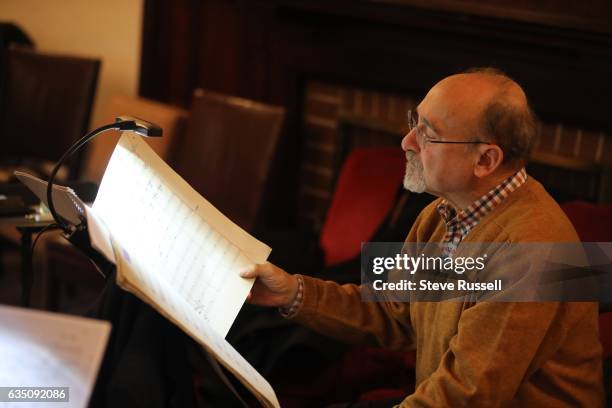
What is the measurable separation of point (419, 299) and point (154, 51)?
90.1 inches

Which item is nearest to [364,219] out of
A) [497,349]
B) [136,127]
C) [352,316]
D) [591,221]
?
[591,221]

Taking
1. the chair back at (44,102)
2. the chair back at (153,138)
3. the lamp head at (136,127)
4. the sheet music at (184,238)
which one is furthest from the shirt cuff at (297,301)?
the chair back at (44,102)

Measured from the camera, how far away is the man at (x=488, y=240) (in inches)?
51.4

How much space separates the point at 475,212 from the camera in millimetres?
1438

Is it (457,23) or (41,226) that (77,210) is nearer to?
(41,226)

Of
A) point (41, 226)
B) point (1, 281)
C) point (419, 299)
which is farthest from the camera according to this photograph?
point (1, 281)

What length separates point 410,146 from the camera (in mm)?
1494

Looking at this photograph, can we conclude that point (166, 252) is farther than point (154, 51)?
No

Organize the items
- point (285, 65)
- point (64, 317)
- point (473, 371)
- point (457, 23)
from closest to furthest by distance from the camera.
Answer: point (64, 317) < point (473, 371) < point (457, 23) < point (285, 65)

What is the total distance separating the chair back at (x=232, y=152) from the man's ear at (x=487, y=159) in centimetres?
144

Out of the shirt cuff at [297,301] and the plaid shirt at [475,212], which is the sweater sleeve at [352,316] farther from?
the plaid shirt at [475,212]

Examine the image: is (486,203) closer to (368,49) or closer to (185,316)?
(185,316)

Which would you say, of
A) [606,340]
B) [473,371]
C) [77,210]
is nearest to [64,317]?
[77,210]

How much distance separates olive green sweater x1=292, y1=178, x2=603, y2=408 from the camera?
1300 millimetres
